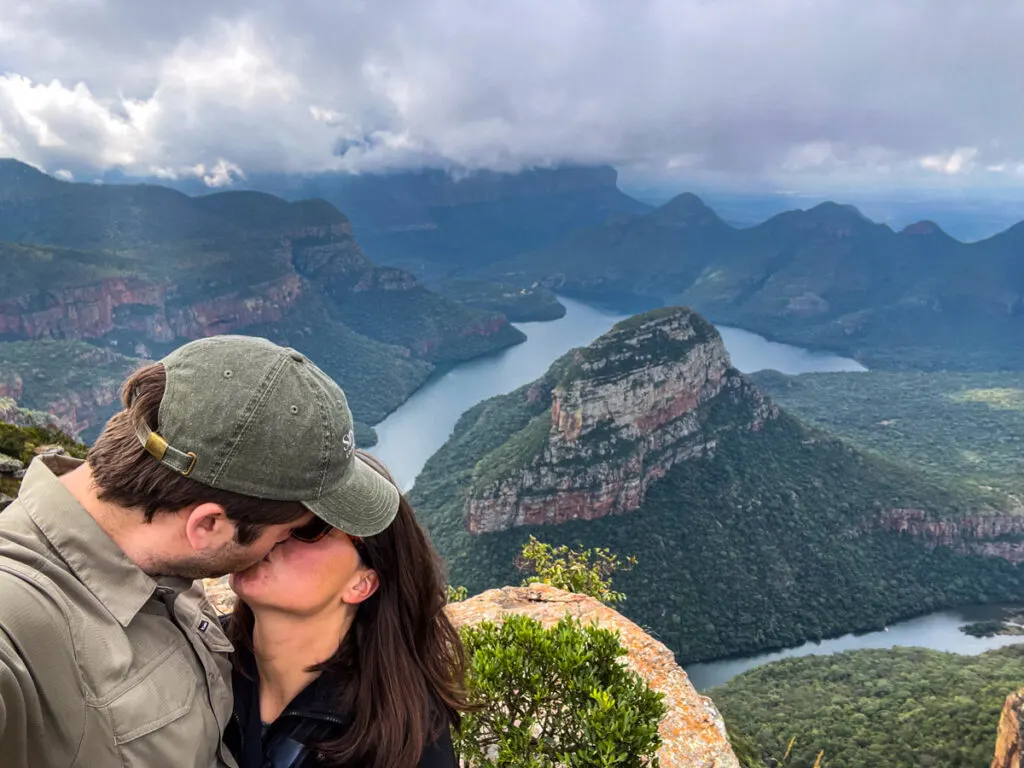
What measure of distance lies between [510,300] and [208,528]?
162m

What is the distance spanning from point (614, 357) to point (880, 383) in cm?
7302

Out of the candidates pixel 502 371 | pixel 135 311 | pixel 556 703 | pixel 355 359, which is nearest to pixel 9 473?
pixel 556 703

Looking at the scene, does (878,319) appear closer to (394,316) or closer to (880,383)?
(880,383)

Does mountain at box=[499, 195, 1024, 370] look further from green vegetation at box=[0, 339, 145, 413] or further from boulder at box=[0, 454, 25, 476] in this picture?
boulder at box=[0, 454, 25, 476]

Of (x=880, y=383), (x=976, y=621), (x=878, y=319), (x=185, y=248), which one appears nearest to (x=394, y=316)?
(x=185, y=248)

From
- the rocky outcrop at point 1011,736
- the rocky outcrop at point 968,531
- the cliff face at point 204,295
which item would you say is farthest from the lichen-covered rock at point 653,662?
the cliff face at point 204,295

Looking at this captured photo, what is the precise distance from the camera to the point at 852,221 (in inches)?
7594

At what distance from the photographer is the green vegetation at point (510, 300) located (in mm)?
157500

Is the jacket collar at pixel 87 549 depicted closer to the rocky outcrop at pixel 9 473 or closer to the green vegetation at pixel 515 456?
the rocky outcrop at pixel 9 473

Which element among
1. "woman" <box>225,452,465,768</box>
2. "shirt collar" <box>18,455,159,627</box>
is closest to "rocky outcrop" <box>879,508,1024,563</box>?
"woman" <box>225,452,465,768</box>

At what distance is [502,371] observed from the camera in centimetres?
11675

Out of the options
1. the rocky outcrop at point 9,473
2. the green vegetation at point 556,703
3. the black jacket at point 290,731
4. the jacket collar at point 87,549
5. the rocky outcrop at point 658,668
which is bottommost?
the rocky outcrop at point 658,668

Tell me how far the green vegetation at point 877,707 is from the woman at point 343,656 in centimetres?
1629

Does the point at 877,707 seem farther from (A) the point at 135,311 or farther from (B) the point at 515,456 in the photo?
(A) the point at 135,311
